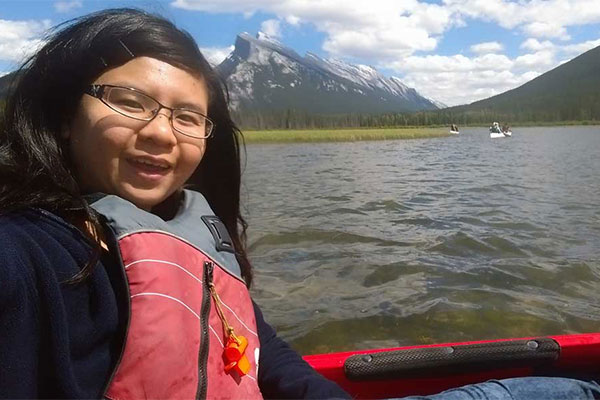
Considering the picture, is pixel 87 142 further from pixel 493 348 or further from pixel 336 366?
pixel 493 348

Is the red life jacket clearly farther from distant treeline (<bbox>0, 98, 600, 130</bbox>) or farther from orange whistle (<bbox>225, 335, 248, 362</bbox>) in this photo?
distant treeline (<bbox>0, 98, 600, 130</bbox>)

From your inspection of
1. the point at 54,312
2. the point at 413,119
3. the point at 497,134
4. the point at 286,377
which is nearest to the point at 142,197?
the point at 54,312

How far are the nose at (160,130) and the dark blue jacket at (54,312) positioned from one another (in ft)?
1.54

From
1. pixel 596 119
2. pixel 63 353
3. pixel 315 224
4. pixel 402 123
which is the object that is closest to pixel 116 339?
pixel 63 353

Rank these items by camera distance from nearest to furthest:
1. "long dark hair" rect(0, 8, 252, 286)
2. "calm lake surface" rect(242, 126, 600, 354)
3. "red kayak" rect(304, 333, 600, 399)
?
"long dark hair" rect(0, 8, 252, 286) → "red kayak" rect(304, 333, 600, 399) → "calm lake surface" rect(242, 126, 600, 354)

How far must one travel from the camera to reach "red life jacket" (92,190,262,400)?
1.64 meters

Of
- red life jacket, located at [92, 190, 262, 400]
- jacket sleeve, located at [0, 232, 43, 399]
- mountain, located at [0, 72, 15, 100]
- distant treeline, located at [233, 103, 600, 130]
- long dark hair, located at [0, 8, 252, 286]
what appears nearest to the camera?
jacket sleeve, located at [0, 232, 43, 399]

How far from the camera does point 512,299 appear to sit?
5703 millimetres

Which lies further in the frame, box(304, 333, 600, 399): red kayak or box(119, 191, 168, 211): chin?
box(304, 333, 600, 399): red kayak

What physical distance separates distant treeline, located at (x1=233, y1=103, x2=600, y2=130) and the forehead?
333 ft

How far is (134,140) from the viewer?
1927 millimetres

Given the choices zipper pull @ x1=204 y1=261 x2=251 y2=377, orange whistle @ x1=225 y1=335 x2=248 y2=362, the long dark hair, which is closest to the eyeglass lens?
the long dark hair

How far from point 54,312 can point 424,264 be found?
6.09 meters

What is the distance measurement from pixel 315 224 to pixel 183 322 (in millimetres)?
8047
